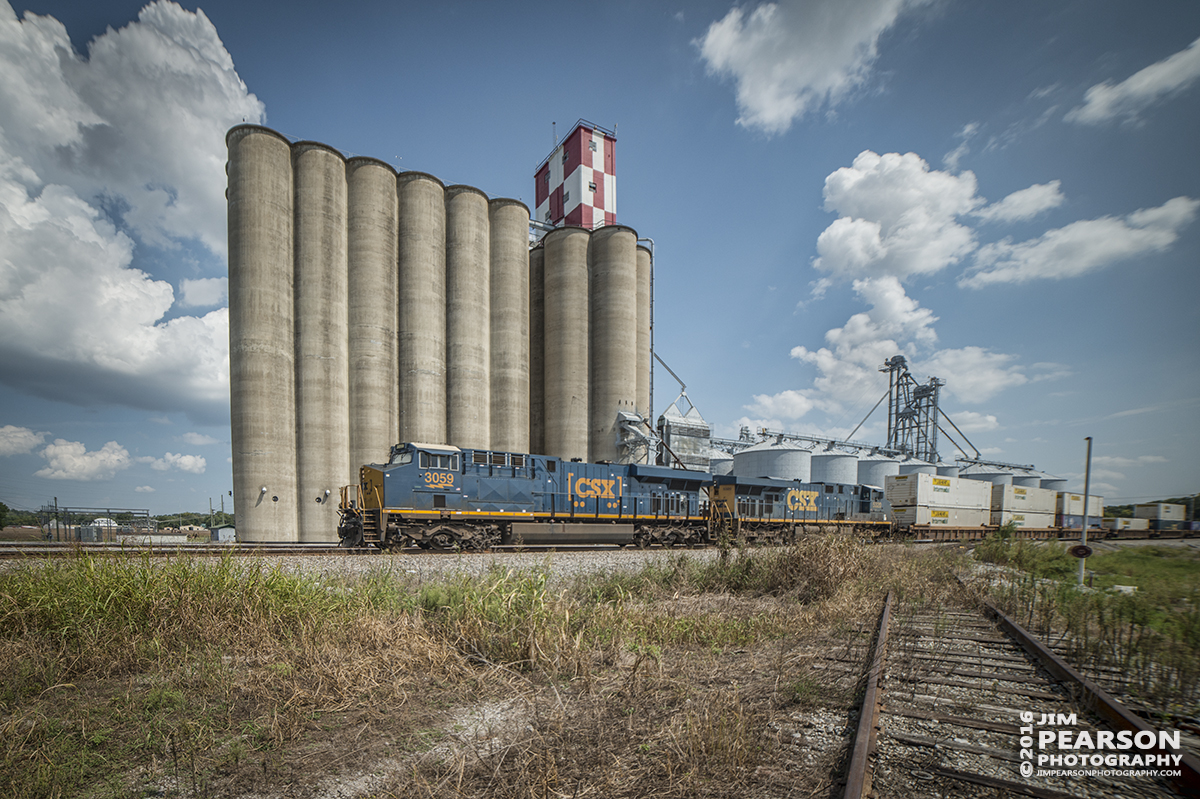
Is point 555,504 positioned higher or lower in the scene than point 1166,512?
higher

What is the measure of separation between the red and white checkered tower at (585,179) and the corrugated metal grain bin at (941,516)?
118 feet

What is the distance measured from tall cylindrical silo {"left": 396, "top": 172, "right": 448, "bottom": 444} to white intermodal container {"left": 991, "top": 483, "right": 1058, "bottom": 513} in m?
35.0

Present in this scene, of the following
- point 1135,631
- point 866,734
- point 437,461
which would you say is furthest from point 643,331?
point 866,734

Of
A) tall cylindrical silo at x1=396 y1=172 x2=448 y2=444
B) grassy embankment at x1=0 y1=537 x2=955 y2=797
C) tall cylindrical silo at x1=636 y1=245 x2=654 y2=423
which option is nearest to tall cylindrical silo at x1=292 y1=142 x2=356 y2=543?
tall cylindrical silo at x1=396 y1=172 x2=448 y2=444

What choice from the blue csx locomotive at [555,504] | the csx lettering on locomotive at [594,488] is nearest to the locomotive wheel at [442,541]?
the blue csx locomotive at [555,504]

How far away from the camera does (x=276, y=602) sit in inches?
236

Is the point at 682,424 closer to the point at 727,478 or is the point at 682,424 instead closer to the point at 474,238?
the point at 727,478

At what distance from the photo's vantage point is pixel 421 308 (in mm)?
30766

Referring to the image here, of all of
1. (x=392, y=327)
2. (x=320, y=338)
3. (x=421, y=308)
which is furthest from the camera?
(x=421, y=308)

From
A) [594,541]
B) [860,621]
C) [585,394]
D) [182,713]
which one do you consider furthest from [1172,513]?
Result: [182,713]

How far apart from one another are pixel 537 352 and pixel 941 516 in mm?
27502

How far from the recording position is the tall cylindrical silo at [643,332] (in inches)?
1491

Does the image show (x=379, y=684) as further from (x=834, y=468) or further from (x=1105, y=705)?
(x=834, y=468)

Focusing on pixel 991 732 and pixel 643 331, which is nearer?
pixel 991 732
